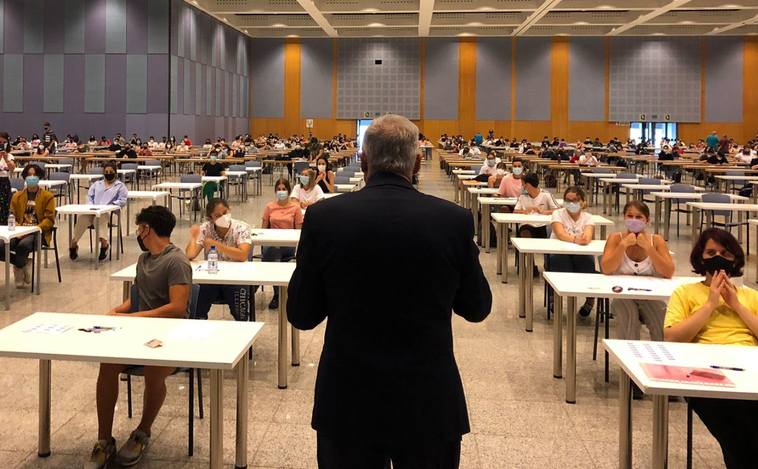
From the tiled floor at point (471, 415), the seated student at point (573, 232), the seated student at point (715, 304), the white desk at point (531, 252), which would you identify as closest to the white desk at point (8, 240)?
the tiled floor at point (471, 415)

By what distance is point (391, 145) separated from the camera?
1.91 m

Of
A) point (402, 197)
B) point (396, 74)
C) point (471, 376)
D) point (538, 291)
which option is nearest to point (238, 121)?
point (396, 74)

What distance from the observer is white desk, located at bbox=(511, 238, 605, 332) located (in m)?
5.65

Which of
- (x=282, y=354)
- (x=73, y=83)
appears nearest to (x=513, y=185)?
(x=282, y=354)

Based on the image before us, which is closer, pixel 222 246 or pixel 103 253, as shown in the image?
pixel 222 246

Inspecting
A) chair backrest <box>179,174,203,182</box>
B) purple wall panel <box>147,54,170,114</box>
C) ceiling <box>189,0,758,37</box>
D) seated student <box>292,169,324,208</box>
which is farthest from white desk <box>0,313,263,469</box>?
ceiling <box>189,0,758,37</box>

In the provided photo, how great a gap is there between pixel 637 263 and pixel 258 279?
2.60 m

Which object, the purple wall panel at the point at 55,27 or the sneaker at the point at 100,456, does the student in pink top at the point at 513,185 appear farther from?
the purple wall panel at the point at 55,27

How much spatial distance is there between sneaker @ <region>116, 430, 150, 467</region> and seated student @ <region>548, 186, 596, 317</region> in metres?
3.89

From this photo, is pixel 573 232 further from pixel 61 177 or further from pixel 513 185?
pixel 61 177

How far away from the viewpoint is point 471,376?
4785 millimetres

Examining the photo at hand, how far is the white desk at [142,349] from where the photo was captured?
9.46 ft

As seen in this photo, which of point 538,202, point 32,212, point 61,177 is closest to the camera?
point 32,212

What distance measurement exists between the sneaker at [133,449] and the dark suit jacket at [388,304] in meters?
1.96
